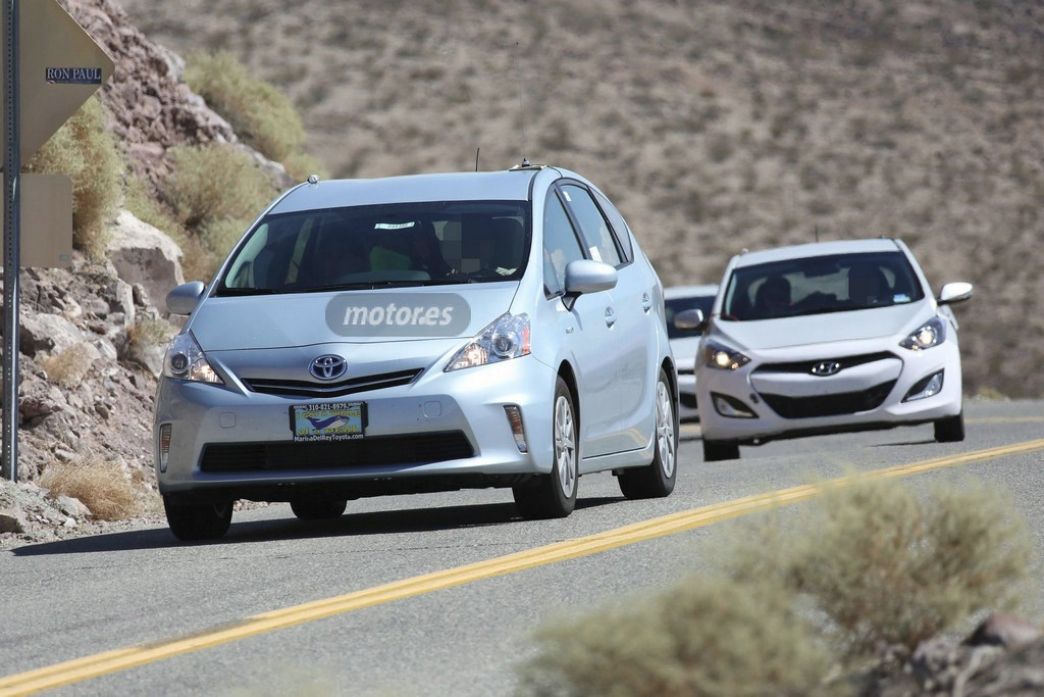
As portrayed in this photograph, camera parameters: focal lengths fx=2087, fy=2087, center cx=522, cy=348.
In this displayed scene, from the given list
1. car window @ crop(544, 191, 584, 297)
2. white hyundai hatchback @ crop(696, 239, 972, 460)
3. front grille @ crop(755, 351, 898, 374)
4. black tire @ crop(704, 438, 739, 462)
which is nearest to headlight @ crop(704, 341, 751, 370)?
white hyundai hatchback @ crop(696, 239, 972, 460)

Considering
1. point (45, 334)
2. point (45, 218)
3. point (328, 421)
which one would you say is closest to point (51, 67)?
point (45, 218)

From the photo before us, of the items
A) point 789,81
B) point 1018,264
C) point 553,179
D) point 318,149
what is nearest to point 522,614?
point 553,179

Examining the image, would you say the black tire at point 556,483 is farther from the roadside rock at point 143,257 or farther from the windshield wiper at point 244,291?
the roadside rock at point 143,257

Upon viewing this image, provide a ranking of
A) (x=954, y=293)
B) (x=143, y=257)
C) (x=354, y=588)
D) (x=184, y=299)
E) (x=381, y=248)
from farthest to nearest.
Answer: (x=143, y=257) → (x=954, y=293) → (x=381, y=248) → (x=184, y=299) → (x=354, y=588)

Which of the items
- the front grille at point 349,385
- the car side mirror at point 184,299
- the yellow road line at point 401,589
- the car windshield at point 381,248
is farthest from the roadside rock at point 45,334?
the yellow road line at point 401,589

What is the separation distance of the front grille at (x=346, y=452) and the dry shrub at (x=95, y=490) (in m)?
3.07

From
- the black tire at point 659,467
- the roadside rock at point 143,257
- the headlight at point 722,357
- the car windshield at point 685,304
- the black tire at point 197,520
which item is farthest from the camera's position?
the car windshield at point 685,304

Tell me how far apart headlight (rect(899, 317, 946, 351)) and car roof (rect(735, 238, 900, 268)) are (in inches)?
55.0

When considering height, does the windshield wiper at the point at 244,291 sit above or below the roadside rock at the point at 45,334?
above

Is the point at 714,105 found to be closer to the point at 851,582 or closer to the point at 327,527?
the point at 327,527

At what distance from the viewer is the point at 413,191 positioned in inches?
453

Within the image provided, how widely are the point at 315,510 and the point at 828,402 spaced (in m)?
5.12

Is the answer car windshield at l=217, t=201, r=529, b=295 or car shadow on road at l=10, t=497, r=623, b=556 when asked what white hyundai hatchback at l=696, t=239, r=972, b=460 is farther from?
car windshield at l=217, t=201, r=529, b=295

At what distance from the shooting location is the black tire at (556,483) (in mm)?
10344
